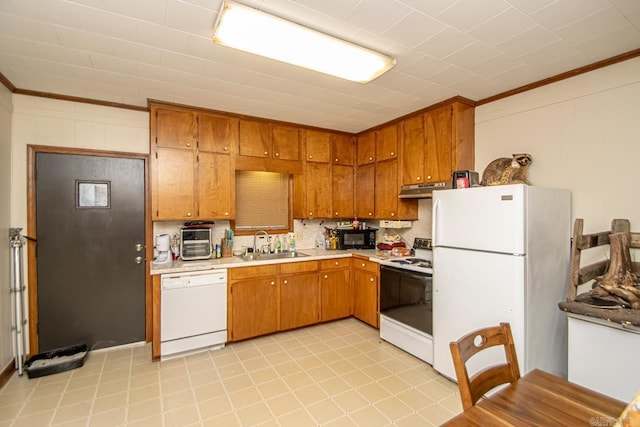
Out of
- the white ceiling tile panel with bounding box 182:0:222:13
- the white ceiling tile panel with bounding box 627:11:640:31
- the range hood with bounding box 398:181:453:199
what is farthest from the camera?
the range hood with bounding box 398:181:453:199

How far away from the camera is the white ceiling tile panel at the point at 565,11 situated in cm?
169

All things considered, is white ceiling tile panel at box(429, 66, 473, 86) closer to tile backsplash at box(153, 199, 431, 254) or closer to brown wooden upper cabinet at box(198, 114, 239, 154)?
tile backsplash at box(153, 199, 431, 254)

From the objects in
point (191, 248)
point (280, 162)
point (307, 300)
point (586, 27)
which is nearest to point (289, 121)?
point (280, 162)

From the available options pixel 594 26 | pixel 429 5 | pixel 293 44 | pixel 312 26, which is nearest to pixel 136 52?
pixel 293 44

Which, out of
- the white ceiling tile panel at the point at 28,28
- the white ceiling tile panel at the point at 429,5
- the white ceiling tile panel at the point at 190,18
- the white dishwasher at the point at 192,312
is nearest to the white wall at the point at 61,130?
the white ceiling tile panel at the point at 28,28

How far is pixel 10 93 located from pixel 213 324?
2943 mm

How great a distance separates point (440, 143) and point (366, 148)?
4.22 feet

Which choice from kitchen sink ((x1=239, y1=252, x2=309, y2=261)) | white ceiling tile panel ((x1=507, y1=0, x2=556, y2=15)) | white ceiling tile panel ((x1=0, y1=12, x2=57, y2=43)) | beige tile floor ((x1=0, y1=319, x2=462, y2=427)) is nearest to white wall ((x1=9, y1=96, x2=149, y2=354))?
beige tile floor ((x1=0, y1=319, x2=462, y2=427))

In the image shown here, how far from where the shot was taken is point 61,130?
3.01 meters

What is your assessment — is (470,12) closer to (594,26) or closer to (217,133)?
(594,26)

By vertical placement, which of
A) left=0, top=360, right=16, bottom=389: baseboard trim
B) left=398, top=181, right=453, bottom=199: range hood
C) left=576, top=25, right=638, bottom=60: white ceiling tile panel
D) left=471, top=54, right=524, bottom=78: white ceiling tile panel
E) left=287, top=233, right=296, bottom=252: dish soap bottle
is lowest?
left=0, top=360, right=16, bottom=389: baseboard trim

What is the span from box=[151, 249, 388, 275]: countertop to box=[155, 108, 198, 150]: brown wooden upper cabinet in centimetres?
128

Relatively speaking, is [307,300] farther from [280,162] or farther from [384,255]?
[280,162]

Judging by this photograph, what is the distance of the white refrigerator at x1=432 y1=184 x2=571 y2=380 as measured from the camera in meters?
2.13
